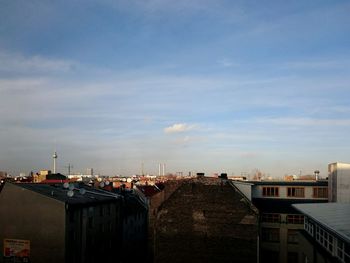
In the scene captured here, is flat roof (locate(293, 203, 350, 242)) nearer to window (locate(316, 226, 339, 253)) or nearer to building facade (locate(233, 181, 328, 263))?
window (locate(316, 226, 339, 253))

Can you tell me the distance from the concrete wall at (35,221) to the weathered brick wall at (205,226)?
9.71 meters

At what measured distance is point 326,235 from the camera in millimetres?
25281

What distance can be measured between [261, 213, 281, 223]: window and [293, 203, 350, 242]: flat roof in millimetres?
6416

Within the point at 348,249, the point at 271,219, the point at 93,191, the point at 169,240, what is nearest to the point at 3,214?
the point at 93,191

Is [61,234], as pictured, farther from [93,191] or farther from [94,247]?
[93,191]

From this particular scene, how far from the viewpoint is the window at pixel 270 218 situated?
4012cm

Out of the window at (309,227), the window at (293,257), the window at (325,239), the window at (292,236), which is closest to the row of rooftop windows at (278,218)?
the window at (292,236)

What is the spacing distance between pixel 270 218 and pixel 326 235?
15.3 metres

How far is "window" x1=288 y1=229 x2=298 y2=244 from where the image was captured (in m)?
39.3

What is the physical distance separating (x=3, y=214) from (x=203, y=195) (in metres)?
18.9

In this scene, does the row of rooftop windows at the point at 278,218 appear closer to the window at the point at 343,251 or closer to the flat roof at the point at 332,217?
the flat roof at the point at 332,217

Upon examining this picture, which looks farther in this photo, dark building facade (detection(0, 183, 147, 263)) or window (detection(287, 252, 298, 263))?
window (detection(287, 252, 298, 263))

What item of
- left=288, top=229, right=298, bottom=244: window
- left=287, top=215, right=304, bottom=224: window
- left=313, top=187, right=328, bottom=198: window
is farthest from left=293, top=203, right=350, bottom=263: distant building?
left=313, top=187, right=328, bottom=198: window

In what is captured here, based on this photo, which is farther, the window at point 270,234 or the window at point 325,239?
the window at point 270,234
